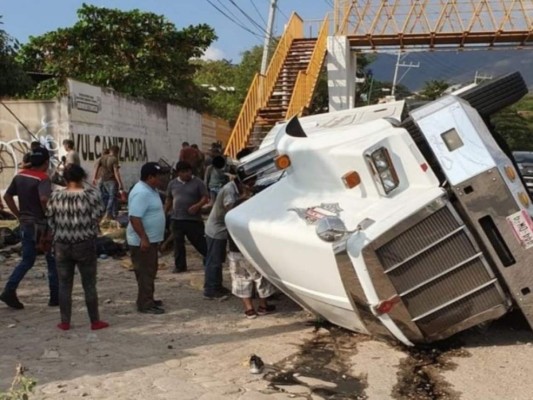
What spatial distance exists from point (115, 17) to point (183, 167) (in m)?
16.6

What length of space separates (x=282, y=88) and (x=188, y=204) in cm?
1404

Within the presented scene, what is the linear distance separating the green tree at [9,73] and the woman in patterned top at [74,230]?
9226 millimetres

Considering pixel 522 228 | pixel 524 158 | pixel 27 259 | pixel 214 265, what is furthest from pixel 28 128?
pixel 522 228

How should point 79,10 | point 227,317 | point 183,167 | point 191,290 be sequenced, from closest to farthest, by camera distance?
1. point 227,317
2. point 191,290
3. point 183,167
4. point 79,10

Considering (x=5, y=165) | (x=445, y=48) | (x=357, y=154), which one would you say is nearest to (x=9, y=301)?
(x=357, y=154)

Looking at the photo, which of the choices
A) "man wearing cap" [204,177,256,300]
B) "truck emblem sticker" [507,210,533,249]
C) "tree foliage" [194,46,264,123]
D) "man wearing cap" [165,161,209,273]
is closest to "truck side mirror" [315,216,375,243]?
"truck emblem sticker" [507,210,533,249]

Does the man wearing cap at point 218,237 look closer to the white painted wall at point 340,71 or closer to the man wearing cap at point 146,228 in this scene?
the man wearing cap at point 146,228

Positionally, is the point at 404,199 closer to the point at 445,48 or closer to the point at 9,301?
the point at 9,301

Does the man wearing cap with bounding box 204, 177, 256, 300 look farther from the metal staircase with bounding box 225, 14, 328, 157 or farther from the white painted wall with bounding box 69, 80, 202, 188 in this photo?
the metal staircase with bounding box 225, 14, 328, 157

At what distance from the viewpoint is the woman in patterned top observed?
6207 mm

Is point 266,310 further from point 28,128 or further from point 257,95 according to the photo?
point 257,95

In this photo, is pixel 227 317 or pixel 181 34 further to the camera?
pixel 181 34

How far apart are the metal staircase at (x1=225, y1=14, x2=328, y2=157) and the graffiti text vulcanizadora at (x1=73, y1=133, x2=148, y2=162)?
2.46m

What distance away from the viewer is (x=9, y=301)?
7.20m
